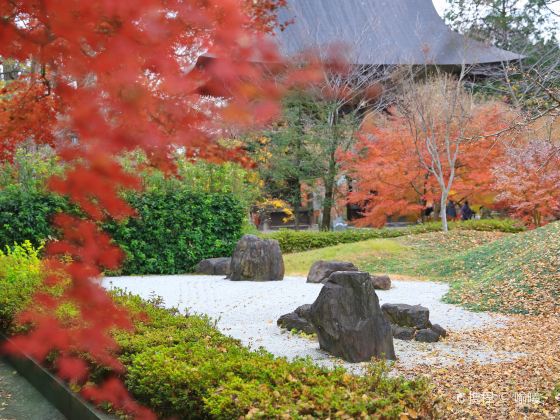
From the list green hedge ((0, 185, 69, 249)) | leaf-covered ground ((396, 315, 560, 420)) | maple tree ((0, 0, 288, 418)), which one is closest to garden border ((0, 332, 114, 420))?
maple tree ((0, 0, 288, 418))

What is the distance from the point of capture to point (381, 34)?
72.7 feet

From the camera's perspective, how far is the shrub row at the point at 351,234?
1623 centimetres

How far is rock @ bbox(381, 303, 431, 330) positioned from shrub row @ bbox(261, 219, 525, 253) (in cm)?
946

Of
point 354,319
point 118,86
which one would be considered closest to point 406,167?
point 354,319

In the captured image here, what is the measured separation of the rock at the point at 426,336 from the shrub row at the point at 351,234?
9859 millimetres

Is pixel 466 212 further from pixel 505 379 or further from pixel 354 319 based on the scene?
pixel 505 379

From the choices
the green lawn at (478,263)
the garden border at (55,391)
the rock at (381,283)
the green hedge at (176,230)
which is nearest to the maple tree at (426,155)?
the green lawn at (478,263)

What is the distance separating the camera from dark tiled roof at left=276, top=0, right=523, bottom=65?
19.5 meters

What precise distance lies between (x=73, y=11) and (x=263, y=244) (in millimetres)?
9563

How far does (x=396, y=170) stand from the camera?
17125 millimetres

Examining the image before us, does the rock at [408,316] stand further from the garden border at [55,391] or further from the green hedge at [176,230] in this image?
the green hedge at [176,230]

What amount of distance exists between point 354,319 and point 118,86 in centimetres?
391

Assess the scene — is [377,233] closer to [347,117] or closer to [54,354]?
[347,117]

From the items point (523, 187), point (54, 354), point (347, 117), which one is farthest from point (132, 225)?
point (523, 187)
